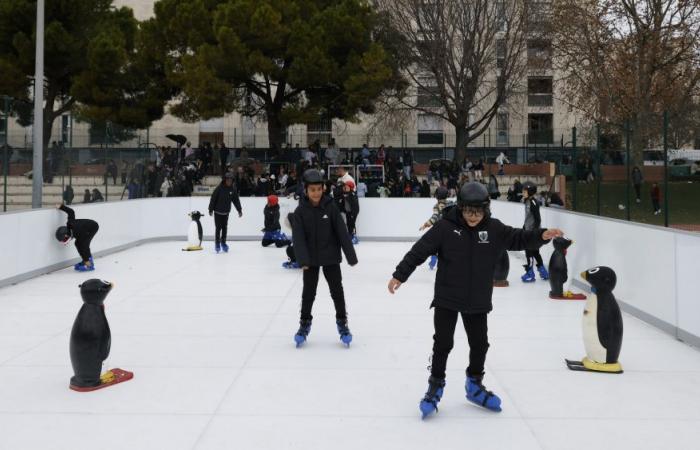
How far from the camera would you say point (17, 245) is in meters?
11.4

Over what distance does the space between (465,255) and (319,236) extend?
2260 millimetres

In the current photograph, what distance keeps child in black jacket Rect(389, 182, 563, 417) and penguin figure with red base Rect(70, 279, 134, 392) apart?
2365 mm

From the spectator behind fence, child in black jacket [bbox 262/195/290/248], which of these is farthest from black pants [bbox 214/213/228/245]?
the spectator behind fence

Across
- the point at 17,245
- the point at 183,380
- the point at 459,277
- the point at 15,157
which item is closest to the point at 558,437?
the point at 459,277

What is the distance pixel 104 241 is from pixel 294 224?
1008cm

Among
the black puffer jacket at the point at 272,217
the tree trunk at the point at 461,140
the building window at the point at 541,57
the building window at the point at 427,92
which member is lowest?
the black puffer jacket at the point at 272,217

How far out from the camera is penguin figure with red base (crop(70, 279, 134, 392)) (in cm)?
538

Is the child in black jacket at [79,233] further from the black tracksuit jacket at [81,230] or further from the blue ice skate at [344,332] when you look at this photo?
the blue ice skate at [344,332]

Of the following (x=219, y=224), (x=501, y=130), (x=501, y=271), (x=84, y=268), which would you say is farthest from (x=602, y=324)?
(x=501, y=130)

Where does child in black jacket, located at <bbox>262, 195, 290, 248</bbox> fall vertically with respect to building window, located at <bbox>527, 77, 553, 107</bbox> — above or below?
below

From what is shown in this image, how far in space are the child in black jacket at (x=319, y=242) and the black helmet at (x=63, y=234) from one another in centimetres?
735

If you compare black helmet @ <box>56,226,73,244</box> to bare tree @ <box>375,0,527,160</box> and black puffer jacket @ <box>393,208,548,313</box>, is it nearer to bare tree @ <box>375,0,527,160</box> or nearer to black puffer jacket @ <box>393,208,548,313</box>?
black puffer jacket @ <box>393,208,548,313</box>

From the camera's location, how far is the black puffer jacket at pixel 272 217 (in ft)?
53.0

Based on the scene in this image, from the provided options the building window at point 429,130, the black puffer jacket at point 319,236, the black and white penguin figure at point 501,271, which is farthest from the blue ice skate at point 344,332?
the building window at point 429,130
